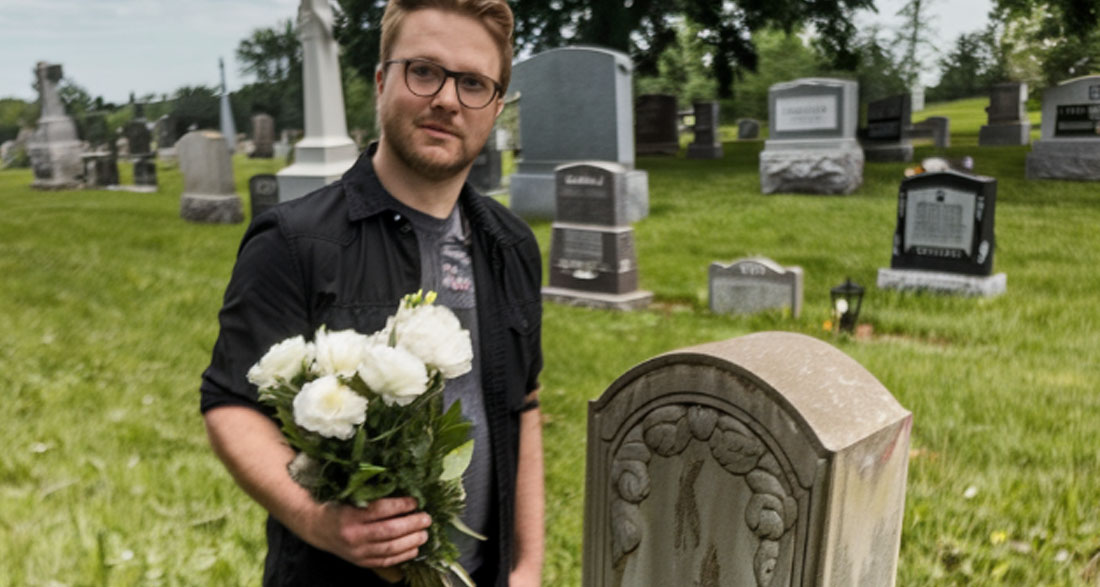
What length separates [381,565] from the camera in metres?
1.38

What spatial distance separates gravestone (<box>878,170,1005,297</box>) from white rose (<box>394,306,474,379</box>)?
27.7 feet

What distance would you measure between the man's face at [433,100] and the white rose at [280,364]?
0.42 m

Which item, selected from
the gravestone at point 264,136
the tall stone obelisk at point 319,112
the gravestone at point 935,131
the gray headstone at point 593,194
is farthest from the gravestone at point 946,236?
the gravestone at point 264,136

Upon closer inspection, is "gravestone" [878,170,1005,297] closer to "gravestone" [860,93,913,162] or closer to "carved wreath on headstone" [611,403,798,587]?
"carved wreath on headstone" [611,403,798,587]

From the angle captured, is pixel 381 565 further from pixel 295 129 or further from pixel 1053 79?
pixel 1053 79

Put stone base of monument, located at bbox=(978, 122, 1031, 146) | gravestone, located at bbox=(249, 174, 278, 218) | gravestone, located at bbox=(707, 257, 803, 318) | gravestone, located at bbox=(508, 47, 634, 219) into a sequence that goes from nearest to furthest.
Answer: gravestone, located at bbox=(707, 257, 803, 318)
gravestone, located at bbox=(249, 174, 278, 218)
gravestone, located at bbox=(508, 47, 634, 219)
stone base of monument, located at bbox=(978, 122, 1031, 146)

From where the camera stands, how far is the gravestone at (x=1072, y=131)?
50.1 feet

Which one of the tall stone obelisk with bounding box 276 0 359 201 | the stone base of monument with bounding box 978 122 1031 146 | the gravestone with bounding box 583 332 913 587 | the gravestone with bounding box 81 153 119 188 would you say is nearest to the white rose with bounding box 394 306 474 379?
the gravestone with bounding box 583 332 913 587

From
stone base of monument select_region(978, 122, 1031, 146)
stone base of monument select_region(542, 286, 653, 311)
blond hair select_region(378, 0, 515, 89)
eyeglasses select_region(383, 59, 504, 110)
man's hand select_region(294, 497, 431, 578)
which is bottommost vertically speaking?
stone base of monument select_region(542, 286, 653, 311)

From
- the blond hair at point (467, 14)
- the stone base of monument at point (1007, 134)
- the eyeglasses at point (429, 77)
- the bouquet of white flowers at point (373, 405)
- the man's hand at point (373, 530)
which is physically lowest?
the man's hand at point (373, 530)

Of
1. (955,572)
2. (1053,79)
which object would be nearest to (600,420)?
(955,572)

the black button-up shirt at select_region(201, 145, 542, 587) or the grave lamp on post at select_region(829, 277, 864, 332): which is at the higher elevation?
the black button-up shirt at select_region(201, 145, 542, 587)

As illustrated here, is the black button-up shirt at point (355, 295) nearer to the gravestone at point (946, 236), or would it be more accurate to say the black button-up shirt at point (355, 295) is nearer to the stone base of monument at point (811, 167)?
the gravestone at point (946, 236)

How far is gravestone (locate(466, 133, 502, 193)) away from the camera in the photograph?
619 inches
